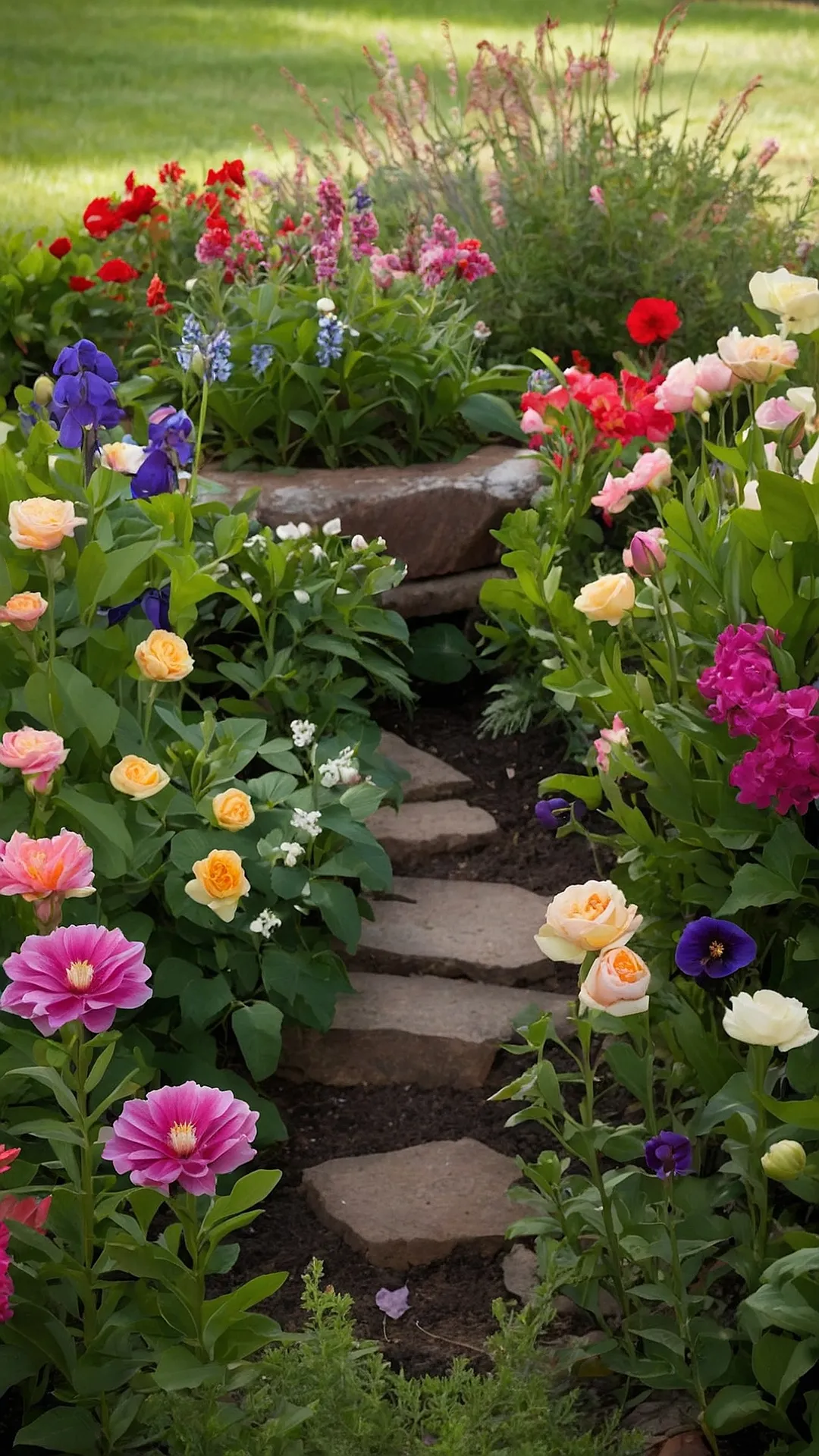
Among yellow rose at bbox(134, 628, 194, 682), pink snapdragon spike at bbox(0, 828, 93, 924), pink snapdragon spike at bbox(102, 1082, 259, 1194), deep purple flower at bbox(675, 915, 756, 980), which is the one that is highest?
pink snapdragon spike at bbox(0, 828, 93, 924)

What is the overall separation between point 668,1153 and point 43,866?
0.79 meters

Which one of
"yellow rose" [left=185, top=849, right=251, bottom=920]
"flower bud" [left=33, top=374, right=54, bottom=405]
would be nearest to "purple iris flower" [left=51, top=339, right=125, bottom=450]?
"flower bud" [left=33, top=374, right=54, bottom=405]

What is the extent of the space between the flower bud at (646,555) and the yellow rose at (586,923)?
20.6 inches

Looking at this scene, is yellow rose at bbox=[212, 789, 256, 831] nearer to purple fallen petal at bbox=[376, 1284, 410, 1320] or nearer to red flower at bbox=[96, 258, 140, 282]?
purple fallen petal at bbox=[376, 1284, 410, 1320]

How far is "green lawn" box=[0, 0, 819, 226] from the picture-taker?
996 cm

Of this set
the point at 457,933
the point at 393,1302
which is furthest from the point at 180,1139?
the point at 457,933

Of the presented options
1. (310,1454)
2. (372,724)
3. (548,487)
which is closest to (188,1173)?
(310,1454)

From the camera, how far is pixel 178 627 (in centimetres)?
259

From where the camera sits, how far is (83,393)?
2.61 meters

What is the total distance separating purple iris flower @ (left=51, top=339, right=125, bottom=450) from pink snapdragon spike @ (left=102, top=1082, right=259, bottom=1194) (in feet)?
4.68

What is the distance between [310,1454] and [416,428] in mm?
2752

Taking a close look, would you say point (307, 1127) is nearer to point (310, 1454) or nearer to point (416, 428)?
point (310, 1454)

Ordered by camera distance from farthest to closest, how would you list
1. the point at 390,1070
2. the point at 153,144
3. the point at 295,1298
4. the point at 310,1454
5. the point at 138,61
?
the point at 138,61, the point at 153,144, the point at 390,1070, the point at 295,1298, the point at 310,1454

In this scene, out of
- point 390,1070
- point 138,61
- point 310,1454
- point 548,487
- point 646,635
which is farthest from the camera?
point 138,61
